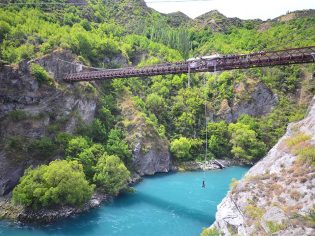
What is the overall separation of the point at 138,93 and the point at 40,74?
20734 mm

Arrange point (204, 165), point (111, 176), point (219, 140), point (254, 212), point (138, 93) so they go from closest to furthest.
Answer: point (254, 212) < point (111, 176) < point (204, 165) < point (219, 140) < point (138, 93)

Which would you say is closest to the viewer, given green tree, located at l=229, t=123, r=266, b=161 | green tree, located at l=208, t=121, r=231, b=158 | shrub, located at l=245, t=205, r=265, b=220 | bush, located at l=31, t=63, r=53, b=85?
shrub, located at l=245, t=205, r=265, b=220

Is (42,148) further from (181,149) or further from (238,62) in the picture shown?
(238,62)

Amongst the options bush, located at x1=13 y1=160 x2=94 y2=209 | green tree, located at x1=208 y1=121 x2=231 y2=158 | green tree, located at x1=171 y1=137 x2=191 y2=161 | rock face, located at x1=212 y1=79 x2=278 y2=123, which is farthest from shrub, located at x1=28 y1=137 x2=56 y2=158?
rock face, located at x1=212 y1=79 x2=278 y2=123

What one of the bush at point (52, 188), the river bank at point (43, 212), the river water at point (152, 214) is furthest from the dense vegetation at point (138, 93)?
the river water at point (152, 214)

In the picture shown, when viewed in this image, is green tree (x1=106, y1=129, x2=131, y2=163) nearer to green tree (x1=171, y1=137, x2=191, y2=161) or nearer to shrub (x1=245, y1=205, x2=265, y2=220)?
green tree (x1=171, y1=137, x2=191, y2=161)

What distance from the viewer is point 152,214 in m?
33.4

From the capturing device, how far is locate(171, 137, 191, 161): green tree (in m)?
50.7

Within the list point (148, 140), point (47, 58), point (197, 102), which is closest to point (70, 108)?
point (47, 58)

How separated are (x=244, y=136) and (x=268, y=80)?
1611cm

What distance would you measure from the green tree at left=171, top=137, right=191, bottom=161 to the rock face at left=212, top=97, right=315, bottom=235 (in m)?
26.4

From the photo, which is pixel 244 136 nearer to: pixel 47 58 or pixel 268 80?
pixel 268 80

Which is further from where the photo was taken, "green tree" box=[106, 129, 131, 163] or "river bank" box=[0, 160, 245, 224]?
"green tree" box=[106, 129, 131, 163]

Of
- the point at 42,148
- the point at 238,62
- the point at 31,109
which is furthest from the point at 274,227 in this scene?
the point at 31,109
